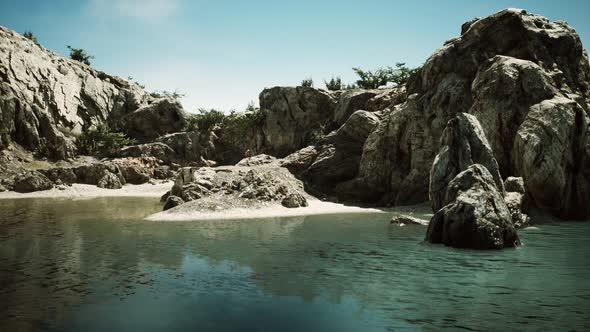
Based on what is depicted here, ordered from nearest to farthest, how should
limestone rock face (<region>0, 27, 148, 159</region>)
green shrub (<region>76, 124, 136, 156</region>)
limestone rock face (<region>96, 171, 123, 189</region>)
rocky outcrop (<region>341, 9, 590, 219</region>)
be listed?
1. rocky outcrop (<region>341, 9, 590, 219</region>)
2. limestone rock face (<region>96, 171, 123, 189</region>)
3. limestone rock face (<region>0, 27, 148, 159</region>)
4. green shrub (<region>76, 124, 136, 156</region>)

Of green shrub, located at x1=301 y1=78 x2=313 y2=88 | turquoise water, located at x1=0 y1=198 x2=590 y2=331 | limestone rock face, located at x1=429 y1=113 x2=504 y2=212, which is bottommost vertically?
turquoise water, located at x1=0 y1=198 x2=590 y2=331

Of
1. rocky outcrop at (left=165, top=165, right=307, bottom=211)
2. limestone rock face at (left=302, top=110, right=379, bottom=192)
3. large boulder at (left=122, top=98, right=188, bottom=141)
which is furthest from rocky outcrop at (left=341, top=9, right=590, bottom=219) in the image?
large boulder at (left=122, top=98, right=188, bottom=141)

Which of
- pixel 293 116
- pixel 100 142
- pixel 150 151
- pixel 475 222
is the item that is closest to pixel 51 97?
pixel 100 142

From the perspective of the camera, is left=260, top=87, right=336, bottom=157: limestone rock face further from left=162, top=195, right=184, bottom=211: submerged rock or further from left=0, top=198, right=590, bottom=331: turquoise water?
left=0, top=198, right=590, bottom=331: turquoise water

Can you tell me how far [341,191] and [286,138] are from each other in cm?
1709

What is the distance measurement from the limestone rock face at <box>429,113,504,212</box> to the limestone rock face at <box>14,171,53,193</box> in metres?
34.9

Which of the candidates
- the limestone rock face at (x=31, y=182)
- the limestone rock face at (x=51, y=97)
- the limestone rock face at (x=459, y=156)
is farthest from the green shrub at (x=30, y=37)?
the limestone rock face at (x=459, y=156)

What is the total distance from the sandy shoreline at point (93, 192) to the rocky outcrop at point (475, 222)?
30.2m

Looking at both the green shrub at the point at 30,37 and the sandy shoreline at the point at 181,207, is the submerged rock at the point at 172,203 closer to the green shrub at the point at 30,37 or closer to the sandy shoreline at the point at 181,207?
the sandy shoreline at the point at 181,207

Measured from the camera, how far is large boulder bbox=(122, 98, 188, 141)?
64.6 m

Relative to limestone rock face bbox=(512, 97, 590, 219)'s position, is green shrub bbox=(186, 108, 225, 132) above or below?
above

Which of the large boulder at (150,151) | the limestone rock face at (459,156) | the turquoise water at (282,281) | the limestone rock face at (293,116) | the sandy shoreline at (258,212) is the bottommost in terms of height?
the turquoise water at (282,281)

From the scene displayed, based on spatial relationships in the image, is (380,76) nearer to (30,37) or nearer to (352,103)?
(352,103)

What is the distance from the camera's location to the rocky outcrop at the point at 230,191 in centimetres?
2814
